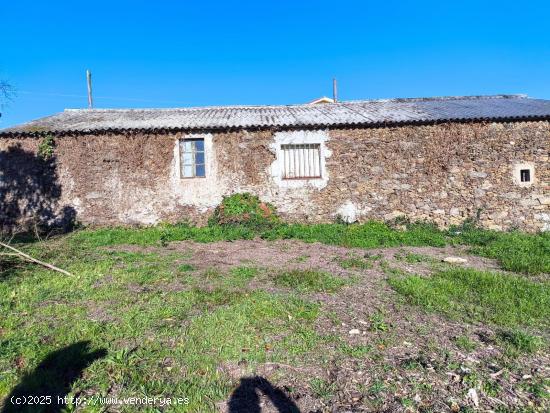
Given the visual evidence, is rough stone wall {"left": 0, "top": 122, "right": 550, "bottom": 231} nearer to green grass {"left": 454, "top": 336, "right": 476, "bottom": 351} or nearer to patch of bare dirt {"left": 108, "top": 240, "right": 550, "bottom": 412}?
patch of bare dirt {"left": 108, "top": 240, "right": 550, "bottom": 412}

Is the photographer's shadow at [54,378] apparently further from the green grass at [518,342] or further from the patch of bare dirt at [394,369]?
the green grass at [518,342]

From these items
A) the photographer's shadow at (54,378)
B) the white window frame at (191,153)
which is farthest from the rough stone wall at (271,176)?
the photographer's shadow at (54,378)

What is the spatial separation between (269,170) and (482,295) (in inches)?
279

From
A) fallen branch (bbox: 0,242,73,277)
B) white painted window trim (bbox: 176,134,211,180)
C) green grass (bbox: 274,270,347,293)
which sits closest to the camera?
green grass (bbox: 274,270,347,293)

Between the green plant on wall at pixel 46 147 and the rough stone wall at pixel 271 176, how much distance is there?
0.19 meters

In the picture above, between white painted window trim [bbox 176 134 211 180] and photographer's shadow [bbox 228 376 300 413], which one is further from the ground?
white painted window trim [bbox 176 134 211 180]

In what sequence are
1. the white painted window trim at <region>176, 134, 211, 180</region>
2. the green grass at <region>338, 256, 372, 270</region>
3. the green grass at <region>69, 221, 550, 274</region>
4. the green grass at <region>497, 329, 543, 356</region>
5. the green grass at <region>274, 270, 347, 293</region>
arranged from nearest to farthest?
the green grass at <region>497, 329, 543, 356</region>
the green grass at <region>274, 270, 347, 293</region>
the green grass at <region>338, 256, 372, 270</region>
the green grass at <region>69, 221, 550, 274</region>
the white painted window trim at <region>176, 134, 211, 180</region>

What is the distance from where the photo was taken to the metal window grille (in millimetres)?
10625

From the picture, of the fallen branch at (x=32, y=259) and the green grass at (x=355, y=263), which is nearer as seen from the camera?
the fallen branch at (x=32, y=259)

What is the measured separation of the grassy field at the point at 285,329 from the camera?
2.75 meters

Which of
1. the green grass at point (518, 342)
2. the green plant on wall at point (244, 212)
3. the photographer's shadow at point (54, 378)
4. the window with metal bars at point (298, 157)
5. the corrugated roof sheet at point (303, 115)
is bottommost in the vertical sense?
the green grass at point (518, 342)

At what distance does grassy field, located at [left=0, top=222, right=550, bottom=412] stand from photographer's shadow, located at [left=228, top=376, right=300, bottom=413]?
2 cm

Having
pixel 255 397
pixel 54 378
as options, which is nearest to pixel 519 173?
pixel 255 397

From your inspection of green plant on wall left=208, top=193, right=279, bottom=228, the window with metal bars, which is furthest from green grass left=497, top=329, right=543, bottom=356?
the window with metal bars
